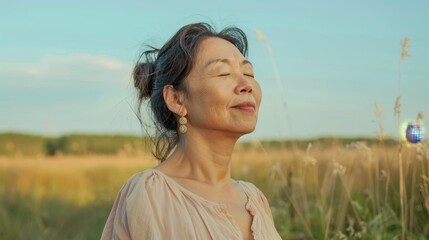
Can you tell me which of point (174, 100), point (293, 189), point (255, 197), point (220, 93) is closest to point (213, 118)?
point (220, 93)

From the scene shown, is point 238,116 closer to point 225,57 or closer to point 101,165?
point 225,57

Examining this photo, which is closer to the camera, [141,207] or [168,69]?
[141,207]

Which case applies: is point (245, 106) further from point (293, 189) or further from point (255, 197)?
point (293, 189)

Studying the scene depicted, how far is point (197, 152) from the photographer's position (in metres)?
2.55

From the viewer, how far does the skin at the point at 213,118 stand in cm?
249

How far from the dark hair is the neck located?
0.15 metres

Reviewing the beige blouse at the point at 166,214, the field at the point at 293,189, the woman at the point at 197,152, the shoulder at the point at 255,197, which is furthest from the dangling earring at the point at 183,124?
the field at the point at 293,189

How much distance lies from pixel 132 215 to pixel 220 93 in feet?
1.74

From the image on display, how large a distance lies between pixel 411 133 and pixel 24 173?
21.9 feet

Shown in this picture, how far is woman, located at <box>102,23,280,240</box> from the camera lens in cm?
243

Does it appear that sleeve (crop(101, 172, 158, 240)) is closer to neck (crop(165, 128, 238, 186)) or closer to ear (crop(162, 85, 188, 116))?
neck (crop(165, 128, 238, 186))

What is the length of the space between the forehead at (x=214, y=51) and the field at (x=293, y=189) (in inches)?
50.0

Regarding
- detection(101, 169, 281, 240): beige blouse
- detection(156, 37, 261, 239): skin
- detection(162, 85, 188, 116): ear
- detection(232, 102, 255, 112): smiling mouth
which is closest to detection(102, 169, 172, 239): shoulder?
detection(101, 169, 281, 240): beige blouse

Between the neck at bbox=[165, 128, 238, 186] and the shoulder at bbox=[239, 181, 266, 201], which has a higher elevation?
the neck at bbox=[165, 128, 238, 186]
